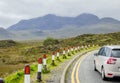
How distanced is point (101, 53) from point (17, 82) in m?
4.75

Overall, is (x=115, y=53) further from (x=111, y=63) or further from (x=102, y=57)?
(x=102, y=57)

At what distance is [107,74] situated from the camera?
16219 millimetres

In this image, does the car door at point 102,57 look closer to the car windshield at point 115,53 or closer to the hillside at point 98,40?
the car windshield at point 115,53

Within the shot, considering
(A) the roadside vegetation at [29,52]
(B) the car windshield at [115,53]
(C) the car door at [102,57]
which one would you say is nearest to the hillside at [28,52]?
(A) the roadside vegetation at [29,52]

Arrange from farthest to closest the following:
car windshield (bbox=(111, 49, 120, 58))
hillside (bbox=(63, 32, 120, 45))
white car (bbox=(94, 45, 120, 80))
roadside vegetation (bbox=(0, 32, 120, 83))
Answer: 1. hillside (bbox=(63, 32, 120, 45))
2. roadside vegetation (bbox=(0, 32, 120, 83))
3. car windshield (bbox=(111, 49, 120, 58))
4. white car (bbox=(94, 45, 120, 80))

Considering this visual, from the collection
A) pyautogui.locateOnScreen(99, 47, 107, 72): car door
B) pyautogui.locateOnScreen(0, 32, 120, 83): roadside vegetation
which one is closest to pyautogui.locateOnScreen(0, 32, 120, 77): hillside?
pyautogui.locateOnScreen(0, 32, 120, 83): roadside vegetation

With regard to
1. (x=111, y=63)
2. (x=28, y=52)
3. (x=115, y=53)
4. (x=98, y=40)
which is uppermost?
(x=98, y=40)

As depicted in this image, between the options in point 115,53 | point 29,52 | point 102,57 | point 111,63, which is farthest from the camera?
point 29,52

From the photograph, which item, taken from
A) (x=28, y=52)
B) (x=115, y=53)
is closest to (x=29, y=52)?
(x=28, y=52)

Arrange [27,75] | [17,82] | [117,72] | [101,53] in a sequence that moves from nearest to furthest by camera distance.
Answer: [27,75] < [117,72] < [17,82] < [101,53]

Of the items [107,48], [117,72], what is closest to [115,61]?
[117,72]

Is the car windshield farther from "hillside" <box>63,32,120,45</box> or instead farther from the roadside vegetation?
"hillside" <box>63,32,120,45</box>

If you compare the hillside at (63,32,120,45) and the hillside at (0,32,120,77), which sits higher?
the hillside at (63,32,120,45)

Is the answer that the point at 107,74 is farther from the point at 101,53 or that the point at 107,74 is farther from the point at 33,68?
the point at 33,68
